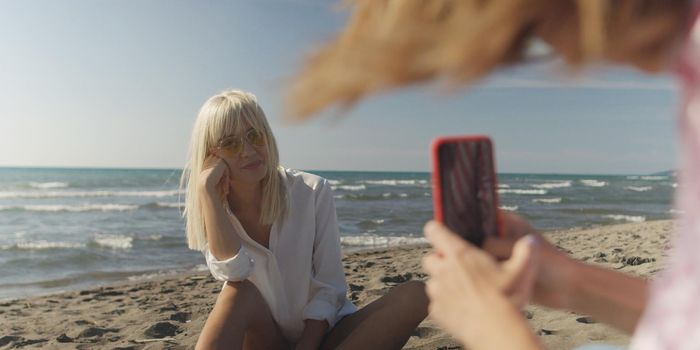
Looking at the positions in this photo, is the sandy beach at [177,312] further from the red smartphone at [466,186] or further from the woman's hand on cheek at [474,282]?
the woman's hand on cheek at [474,282]

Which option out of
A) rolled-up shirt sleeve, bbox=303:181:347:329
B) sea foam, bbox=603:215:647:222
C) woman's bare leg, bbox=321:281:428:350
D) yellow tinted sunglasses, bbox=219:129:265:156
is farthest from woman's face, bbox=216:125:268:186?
sea foam, bbox=603:215:647:222

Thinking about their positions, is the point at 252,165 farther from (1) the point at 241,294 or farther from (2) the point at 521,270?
(2) the point at 521,270

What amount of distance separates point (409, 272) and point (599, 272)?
6.12 metres

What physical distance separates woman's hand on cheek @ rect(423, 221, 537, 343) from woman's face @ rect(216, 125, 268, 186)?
252 cm

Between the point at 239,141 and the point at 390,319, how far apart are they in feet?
4.16

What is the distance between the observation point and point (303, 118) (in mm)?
1049

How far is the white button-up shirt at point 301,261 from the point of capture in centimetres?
352

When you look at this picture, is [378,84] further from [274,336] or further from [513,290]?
[274,336]

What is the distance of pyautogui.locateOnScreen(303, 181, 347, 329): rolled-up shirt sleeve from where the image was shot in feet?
11.7

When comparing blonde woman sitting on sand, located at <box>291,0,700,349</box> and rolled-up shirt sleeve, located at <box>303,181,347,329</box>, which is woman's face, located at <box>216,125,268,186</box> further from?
blonde woman sitting on sand, located at <box>291,0,700,349</box>

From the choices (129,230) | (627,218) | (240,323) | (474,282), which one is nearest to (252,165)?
(240,323)

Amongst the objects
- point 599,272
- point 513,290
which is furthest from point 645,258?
point 513,290

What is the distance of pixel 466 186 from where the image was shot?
4.01ft

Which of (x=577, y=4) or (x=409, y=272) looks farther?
(x=409, y=272)
